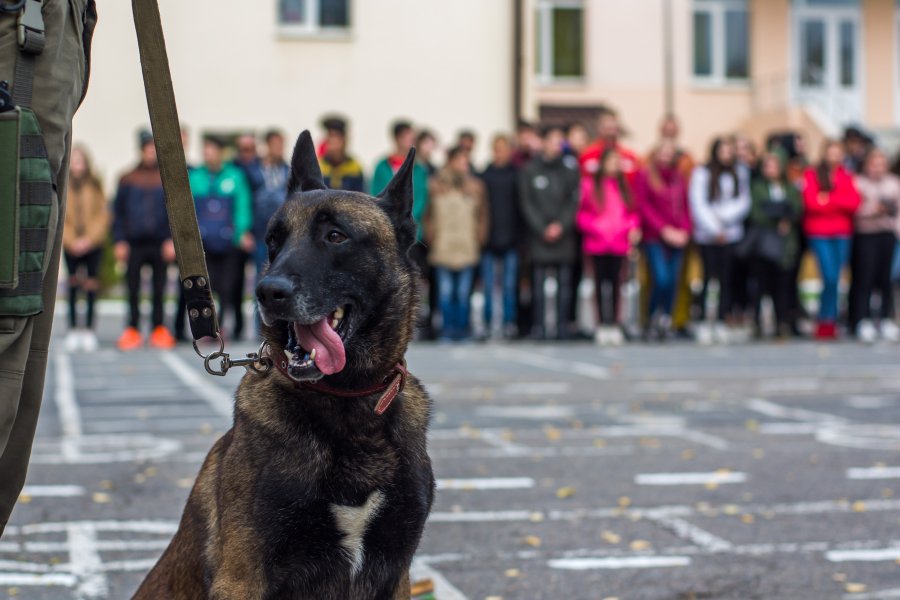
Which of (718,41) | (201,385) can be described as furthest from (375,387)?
(718,41)

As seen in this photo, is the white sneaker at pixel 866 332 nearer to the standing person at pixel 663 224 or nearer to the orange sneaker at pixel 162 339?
the standing person at pixel 663 224

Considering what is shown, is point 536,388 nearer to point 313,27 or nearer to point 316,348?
point 316,348

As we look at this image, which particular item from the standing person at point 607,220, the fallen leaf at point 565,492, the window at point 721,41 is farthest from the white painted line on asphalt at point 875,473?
the window at point 721,41

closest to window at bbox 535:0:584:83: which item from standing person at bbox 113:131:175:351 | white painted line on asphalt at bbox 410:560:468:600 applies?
standing person at bbox 113:131:175:351

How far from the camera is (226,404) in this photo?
11719 millimetres

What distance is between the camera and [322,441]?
384cm

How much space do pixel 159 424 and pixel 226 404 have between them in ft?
3.73

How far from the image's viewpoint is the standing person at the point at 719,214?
1745cm

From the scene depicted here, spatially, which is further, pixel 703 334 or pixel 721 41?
pixel 721 41

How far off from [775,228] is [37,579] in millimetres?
13433

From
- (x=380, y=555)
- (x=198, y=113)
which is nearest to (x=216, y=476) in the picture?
(x=380, y=555)

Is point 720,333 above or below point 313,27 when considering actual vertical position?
below

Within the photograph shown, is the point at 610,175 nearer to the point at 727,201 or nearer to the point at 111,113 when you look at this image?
the point at 727,201

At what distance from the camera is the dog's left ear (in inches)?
161
